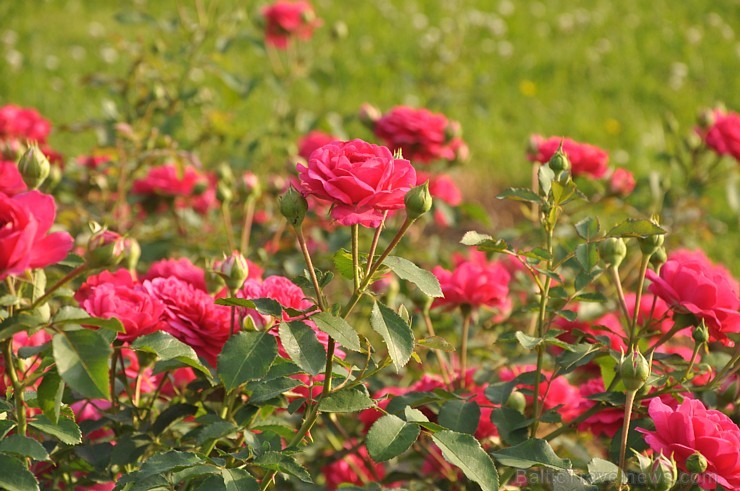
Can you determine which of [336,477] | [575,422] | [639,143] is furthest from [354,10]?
[575,422]

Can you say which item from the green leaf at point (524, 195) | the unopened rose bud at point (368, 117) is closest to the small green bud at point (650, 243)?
the green leaf at point (524, 195)

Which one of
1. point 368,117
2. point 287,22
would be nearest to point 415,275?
point 368,117

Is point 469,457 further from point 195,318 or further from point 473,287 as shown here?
point 473,287

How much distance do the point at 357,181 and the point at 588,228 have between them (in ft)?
1.15

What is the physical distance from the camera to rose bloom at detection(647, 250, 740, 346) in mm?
990

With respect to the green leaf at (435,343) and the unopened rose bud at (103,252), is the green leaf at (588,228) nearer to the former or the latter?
the green leaf at (435,343)

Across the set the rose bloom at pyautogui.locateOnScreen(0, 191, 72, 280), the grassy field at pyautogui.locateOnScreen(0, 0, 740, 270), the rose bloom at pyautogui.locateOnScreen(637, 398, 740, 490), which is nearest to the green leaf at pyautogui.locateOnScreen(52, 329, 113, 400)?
the rose bloom at pyautogui.locateOnScreen(0, 191, 72, 280)

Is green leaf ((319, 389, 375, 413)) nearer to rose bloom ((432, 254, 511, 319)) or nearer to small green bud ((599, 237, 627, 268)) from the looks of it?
small green bud ((599, 237, 627, 268))

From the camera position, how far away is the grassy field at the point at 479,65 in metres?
3.30

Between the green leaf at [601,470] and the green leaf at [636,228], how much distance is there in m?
0.23

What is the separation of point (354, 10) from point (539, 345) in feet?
12.2

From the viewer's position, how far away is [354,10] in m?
4.53

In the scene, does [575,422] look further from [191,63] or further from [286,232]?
[191,63]

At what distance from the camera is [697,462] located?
83cm
